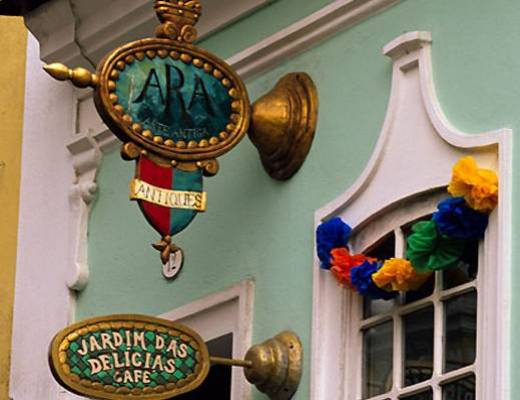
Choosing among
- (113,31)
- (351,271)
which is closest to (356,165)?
(351,271)

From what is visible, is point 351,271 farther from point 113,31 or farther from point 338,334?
point 113,31

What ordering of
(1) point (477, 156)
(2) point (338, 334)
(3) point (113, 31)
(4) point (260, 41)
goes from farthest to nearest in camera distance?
(3) point (113, 31) → (4) point (260, 41) → (2) point (338, 334) → (1) point (477, 156)

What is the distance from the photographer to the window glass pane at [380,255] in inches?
452

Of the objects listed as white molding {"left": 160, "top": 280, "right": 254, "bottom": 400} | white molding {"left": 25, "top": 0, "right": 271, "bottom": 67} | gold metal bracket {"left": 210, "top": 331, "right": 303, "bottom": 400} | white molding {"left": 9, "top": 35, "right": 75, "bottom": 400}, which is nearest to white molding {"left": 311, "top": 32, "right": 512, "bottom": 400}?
gold metal bracket {"left": 210, "top": 331, "right": 303, "bottom": 400}

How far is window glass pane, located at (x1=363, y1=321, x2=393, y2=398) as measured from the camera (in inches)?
449

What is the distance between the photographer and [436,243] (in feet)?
35.8

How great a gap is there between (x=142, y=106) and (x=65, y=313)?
8.16 ft

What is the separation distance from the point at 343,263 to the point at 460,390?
0.96m

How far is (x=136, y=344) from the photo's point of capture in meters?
11.5

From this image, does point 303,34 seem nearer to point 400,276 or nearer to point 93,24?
point 400,276

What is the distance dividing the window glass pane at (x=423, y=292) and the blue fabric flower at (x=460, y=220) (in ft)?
1.34

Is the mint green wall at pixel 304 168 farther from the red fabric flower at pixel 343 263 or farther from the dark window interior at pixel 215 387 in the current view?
the dark window interior at pixel 215 387

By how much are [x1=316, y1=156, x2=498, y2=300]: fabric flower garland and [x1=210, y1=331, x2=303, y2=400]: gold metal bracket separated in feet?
1.43

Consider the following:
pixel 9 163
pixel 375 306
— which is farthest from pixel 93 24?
pixel 375 306
